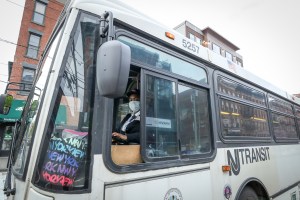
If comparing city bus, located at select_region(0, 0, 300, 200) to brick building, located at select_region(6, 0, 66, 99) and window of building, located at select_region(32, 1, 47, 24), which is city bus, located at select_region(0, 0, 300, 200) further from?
window of building, located at select_region(32, 1, 47, 24)

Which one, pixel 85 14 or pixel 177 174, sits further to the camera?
pixel 177 174

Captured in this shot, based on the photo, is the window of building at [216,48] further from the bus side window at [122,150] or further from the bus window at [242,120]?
the bus side window at [122,150]

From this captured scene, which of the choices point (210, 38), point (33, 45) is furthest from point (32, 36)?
point (210, 38)

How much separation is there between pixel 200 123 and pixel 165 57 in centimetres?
102

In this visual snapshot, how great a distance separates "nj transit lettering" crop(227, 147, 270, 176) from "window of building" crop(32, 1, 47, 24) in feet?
70.5

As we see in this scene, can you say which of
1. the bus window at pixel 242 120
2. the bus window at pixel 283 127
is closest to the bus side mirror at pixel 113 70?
the bus window at pixel 242 120

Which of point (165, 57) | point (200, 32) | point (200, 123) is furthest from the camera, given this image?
point (200, 32)

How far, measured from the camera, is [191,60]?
2.90 metres

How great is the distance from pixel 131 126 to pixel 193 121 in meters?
0.89

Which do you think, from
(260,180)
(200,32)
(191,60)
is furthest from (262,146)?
(200,32)

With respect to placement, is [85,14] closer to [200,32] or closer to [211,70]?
[211,70]

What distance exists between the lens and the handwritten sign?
154cm

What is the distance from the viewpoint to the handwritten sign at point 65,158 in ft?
5.04

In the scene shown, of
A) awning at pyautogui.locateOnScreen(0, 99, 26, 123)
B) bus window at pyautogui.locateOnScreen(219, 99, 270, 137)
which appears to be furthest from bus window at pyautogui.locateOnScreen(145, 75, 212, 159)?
awning at pyautogui.locateOnScreen(0, 99, 26, 123)
